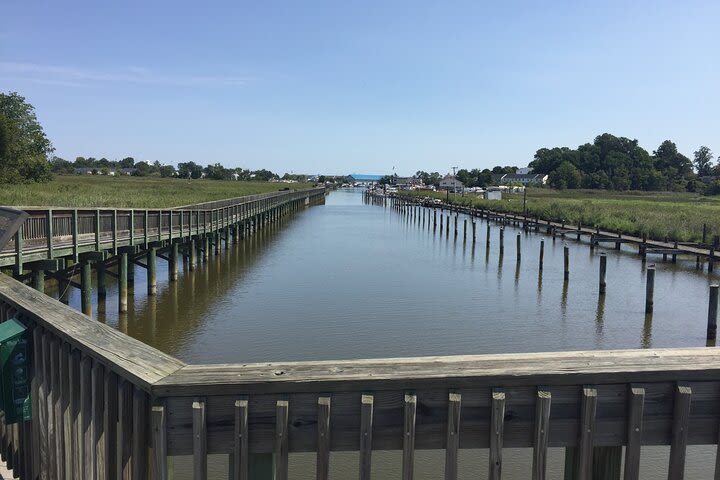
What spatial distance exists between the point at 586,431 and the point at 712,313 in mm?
16880

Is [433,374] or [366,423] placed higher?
[433,374]

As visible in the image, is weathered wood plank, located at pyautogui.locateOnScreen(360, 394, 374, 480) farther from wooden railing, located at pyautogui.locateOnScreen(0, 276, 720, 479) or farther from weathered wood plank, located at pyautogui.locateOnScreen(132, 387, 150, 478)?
weathered wood plank, located at pyautogui.locateOnScreen(132, 387, 150, 478)

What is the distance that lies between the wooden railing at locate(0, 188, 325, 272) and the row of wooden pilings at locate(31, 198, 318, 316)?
434mm

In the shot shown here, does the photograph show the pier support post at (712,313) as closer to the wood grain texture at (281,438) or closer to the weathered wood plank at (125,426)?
the wood grain texture at (281,438)

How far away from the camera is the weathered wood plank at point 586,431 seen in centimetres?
291

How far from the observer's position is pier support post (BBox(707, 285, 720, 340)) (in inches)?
656

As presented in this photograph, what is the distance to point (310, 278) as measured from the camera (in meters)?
27.4

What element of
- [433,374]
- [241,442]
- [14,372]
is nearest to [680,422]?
[433,374]

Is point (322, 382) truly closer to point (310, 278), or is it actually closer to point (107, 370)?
point (107, 370)

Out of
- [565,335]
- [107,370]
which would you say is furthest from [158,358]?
[565,335]

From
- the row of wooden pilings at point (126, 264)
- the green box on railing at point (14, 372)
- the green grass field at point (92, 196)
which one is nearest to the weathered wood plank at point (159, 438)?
the green box on railing at point (14, 372)

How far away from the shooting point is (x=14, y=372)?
396 cm

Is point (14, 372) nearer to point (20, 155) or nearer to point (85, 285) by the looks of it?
point (85, 285)

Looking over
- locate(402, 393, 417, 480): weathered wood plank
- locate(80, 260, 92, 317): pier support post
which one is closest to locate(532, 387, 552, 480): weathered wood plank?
locate(402, 393, 417, 480): weathered wood plank
